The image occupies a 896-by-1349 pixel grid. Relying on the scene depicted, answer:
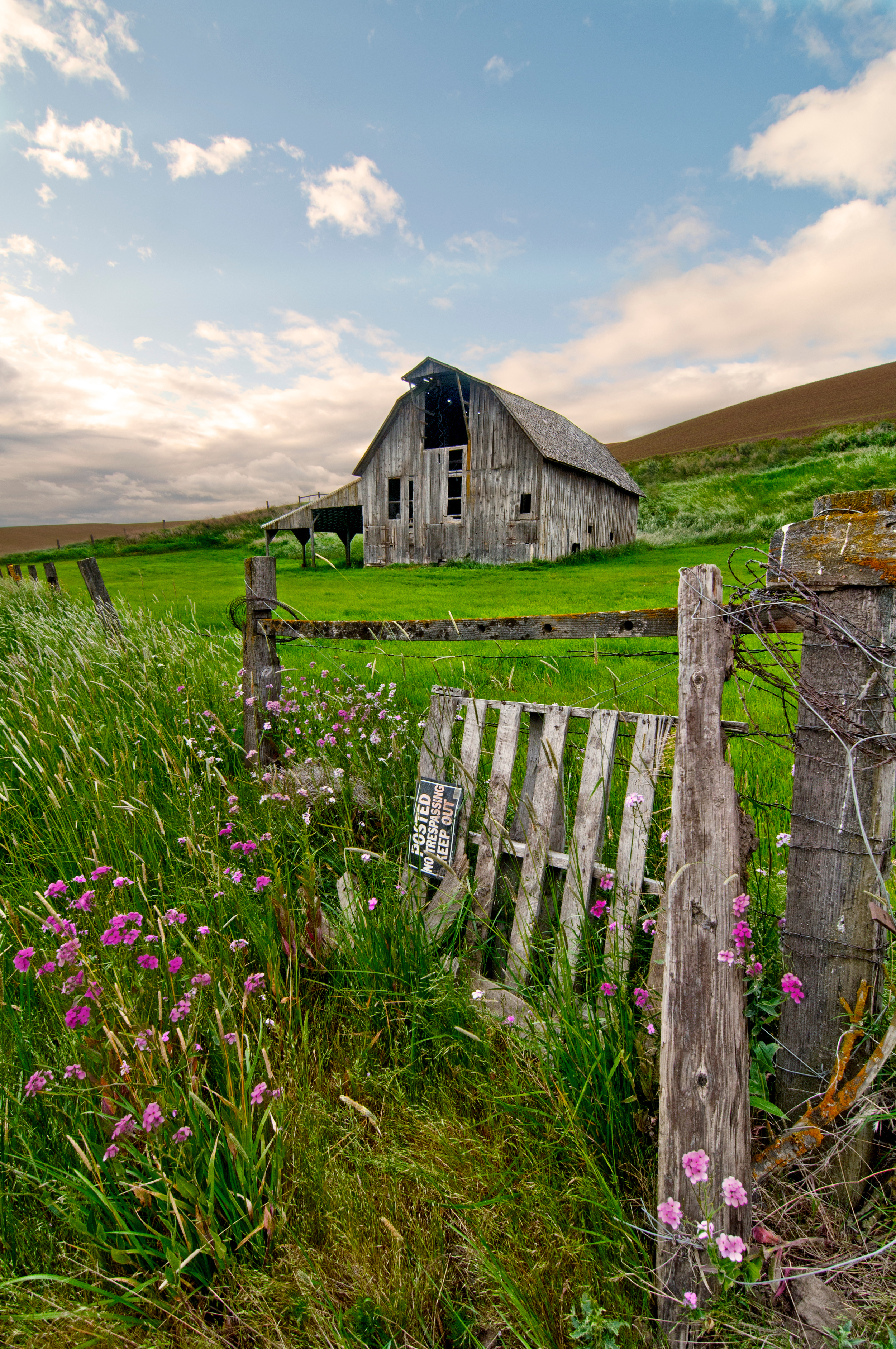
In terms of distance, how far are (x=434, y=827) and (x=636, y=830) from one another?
39.1 inches

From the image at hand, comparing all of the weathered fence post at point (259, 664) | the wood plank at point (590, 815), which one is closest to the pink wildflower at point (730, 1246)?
the wood plank at point (590, 815)

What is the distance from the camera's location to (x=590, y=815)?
2.48 meters

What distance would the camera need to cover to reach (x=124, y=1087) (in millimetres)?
2021

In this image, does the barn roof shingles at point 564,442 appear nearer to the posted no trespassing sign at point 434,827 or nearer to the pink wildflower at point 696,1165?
the posted no trespassing sign at point 434,827

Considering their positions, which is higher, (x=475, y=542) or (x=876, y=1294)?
(x=475, y=542)

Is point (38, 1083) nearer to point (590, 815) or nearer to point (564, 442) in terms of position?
point (590, 815)

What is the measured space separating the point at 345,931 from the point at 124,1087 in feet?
2.89

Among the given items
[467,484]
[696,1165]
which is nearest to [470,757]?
[696,1165]

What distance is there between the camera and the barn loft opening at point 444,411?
23375mm

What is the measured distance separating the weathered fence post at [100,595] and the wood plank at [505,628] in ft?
9.96

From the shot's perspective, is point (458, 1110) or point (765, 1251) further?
point (458, 1110)

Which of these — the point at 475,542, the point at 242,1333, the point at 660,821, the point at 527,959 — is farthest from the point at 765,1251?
the point at 475,542

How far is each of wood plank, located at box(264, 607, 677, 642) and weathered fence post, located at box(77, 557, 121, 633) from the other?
9.96ft

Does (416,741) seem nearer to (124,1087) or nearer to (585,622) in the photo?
(585,622)
